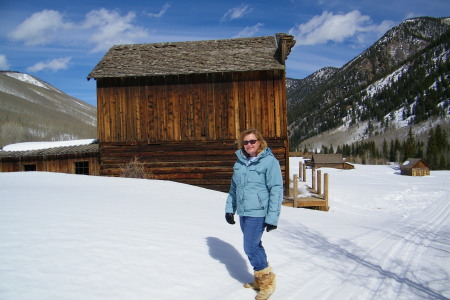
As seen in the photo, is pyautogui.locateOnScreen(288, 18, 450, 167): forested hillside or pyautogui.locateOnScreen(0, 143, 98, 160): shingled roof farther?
pyautogui.locateOnScreen(288, 18, 450, 167): forested hillside

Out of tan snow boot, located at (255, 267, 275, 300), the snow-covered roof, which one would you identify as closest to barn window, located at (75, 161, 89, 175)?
the snow-covered roof

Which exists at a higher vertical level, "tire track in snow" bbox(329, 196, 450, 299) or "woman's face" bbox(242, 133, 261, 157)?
"woman's face" bbox(242, 133, 261, 157)

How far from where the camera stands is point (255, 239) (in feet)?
13.6

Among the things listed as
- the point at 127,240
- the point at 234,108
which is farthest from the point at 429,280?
the point at 234,108

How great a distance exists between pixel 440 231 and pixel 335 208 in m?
7.72

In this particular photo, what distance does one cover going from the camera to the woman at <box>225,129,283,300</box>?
4.12 m

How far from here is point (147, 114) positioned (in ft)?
55.2

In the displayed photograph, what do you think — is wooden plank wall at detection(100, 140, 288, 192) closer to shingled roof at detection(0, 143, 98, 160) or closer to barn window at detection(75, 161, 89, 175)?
shingled roof at detection(0, 143, 98, 160)

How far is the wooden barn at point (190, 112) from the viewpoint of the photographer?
16.2m

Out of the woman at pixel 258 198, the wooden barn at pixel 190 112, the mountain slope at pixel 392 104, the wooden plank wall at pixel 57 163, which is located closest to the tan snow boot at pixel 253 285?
the woman at pixel 258 198

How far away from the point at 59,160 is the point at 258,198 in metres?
16.5

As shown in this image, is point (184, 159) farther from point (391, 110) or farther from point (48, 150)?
point (391, 110)

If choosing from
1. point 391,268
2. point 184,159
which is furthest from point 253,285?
point 184,159

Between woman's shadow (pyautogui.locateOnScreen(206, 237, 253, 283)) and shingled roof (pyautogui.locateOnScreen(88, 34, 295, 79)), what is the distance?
1140 cm
